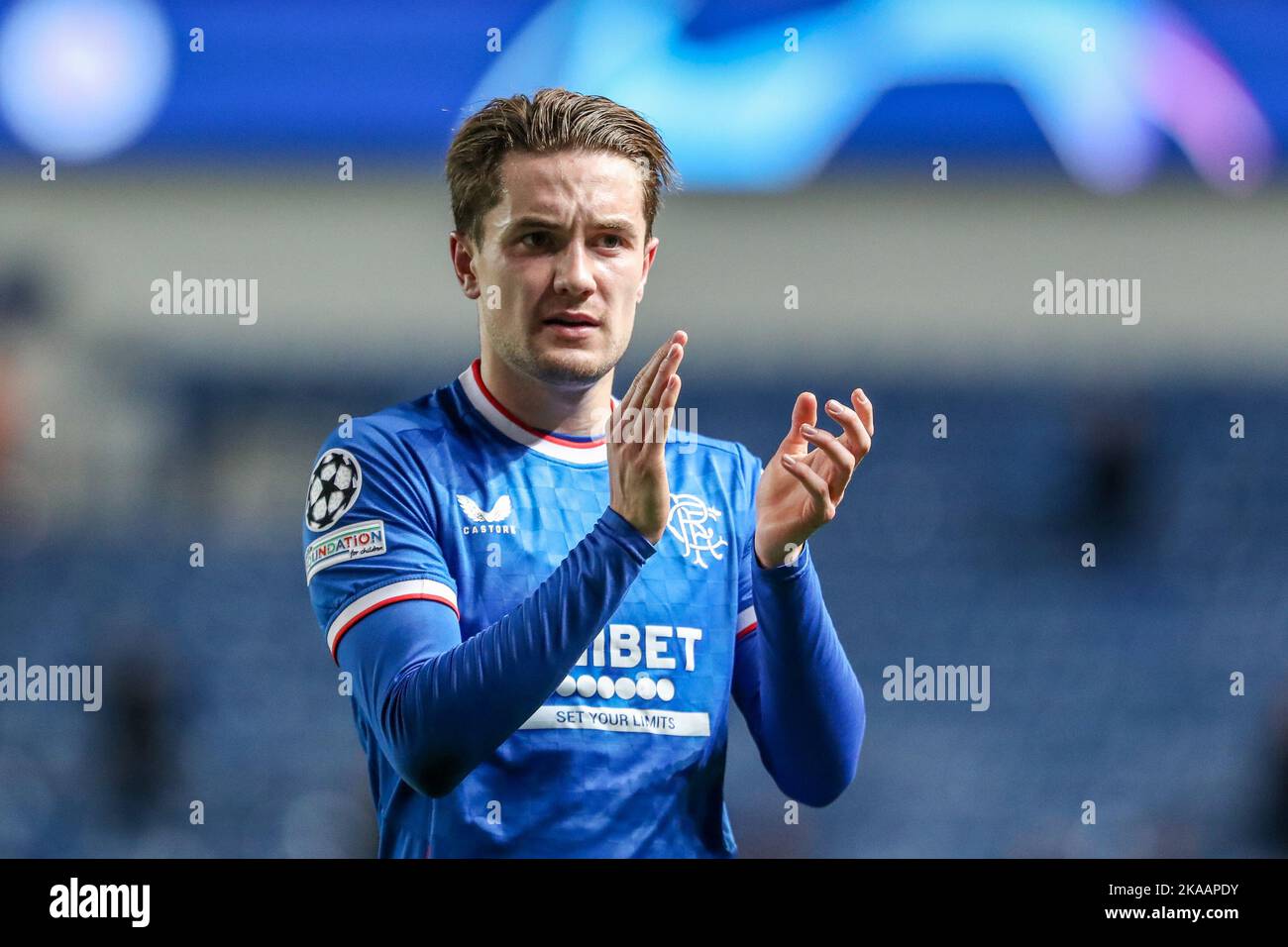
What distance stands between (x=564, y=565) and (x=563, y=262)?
601mm

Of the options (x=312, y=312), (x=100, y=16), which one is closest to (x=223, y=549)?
(x=312, y=312)

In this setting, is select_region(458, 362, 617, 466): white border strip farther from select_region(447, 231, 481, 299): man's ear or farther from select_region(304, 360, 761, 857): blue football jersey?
select_region(447, 231, 481, 299): man's ear

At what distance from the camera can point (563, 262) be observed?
9.37ft

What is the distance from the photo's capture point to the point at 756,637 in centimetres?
302

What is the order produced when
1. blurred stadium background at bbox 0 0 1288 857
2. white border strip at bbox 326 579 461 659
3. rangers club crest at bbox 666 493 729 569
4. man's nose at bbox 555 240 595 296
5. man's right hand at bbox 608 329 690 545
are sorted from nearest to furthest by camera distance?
man's right hand at bbox 608 329 690 545, white border strip at bbox 326 579 461 659, man's nose at bbox 555 240 595 296, rangers club crest at bbox 666 493 729 569, blurred stadium background at bbox 0 0 1288 857

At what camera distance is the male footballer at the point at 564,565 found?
259 cm

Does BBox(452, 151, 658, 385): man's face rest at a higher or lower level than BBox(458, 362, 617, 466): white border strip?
higher

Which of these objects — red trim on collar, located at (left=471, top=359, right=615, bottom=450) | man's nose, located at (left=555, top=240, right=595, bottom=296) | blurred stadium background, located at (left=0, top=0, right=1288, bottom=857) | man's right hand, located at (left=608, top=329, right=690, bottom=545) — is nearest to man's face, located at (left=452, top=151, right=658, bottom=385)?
man's nose, located at (left=555, top=240, right=595, bottom=296)

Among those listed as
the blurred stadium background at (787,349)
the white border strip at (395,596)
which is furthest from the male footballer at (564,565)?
the blurred stadium background at (787,349)

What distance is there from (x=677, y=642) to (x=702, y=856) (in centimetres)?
39

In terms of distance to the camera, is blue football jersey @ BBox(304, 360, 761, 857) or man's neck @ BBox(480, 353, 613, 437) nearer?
blue football jersey @ BBox(304, 360, 761, 857)

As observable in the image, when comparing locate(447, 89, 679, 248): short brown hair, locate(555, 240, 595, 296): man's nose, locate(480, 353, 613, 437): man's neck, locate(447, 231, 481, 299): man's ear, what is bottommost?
locate(480, 353, 613, 437): man's neck

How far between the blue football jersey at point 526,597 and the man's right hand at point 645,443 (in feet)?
0.93

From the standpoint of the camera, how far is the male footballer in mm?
2588
